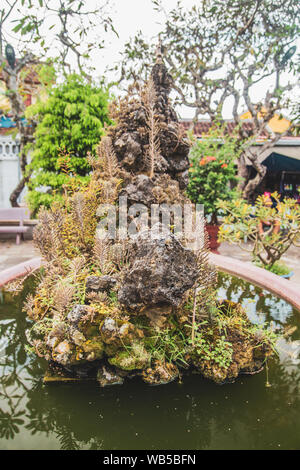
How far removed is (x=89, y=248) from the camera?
277cm

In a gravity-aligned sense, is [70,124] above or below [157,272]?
above

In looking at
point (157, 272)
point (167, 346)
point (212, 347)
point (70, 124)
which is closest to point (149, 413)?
point (167, 346)

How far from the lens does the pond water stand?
5.21 ft

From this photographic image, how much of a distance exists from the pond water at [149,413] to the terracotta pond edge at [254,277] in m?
0.99

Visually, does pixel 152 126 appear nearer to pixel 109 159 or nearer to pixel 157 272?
pixel 109 159

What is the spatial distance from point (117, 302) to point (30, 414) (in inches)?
30.1

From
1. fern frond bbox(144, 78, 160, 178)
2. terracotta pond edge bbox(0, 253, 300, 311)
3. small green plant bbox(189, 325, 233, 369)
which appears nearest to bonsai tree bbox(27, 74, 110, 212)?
terracotta pond edge bbox(0, 253, 300, 311)

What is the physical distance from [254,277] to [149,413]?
227 centimetres

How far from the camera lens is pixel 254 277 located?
3639 millimetres

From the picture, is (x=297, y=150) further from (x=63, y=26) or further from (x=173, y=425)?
(x=173, y=425)

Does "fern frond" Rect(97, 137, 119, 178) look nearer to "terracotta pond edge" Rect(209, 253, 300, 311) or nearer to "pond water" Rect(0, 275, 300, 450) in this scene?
"terracotta pond edge" Rect(209, 253, 300, 311)

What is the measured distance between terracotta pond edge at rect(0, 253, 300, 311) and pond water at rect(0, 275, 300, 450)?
3.24 ft

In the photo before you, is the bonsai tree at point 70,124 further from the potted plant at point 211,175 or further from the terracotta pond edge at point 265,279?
the terracotta pond edge at point 265,279
